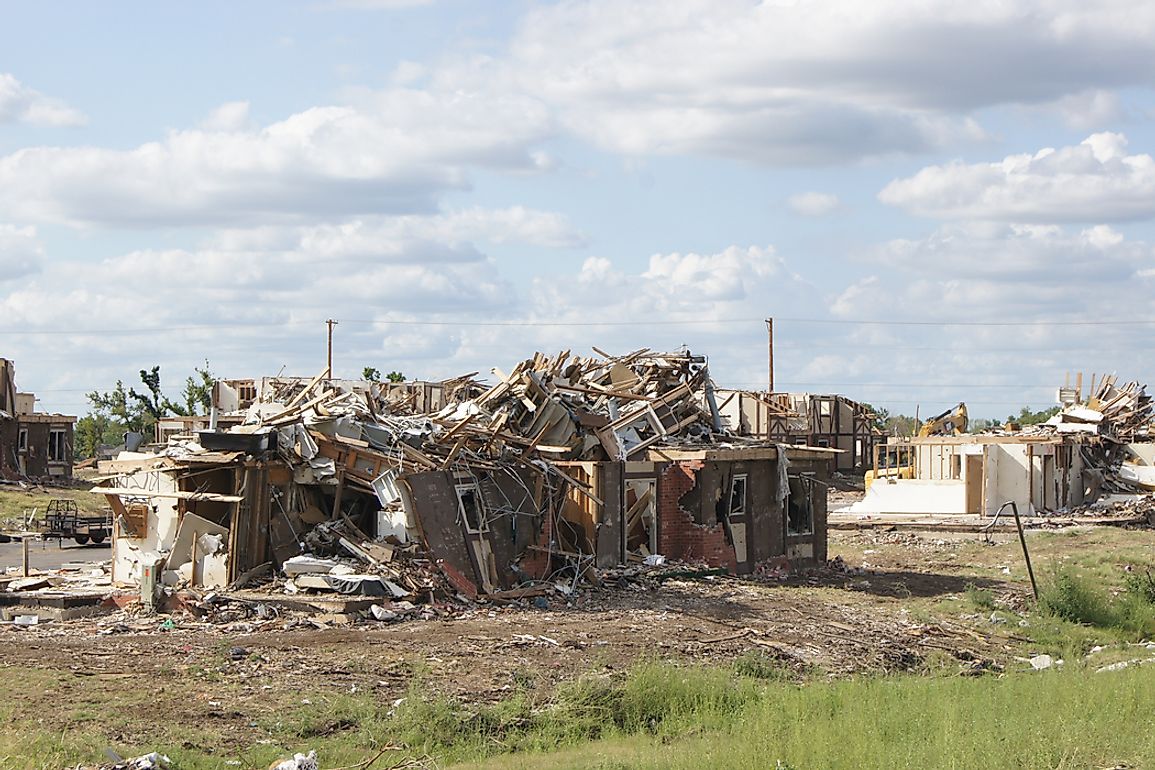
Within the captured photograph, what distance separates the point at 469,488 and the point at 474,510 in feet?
1.15

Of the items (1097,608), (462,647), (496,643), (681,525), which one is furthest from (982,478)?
(462,647)

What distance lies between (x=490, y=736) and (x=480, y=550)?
822cm

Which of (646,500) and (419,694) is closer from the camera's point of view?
(419,694)

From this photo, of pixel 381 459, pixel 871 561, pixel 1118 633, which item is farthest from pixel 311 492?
pixel 871 561

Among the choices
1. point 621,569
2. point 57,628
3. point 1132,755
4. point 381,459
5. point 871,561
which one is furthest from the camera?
point 871,561

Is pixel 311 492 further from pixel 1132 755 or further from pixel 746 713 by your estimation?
pixel 1132 755

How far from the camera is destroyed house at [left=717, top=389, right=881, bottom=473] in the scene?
183 ft

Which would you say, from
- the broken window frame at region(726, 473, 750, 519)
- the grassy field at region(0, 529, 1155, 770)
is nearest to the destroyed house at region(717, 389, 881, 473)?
the broken window frame at region(726, 473, 750, 519)

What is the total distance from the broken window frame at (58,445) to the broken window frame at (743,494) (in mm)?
34136

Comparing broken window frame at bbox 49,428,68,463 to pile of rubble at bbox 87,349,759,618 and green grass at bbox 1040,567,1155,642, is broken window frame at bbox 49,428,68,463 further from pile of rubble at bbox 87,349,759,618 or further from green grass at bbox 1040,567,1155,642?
green grass at bbox 1040,567,1155,642

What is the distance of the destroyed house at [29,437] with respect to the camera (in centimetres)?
5012

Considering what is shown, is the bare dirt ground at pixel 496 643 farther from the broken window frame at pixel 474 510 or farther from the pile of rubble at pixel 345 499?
the broken window frame at pixel 474 510

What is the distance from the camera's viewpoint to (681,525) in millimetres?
25609

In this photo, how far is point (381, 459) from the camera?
20500 millimetres
